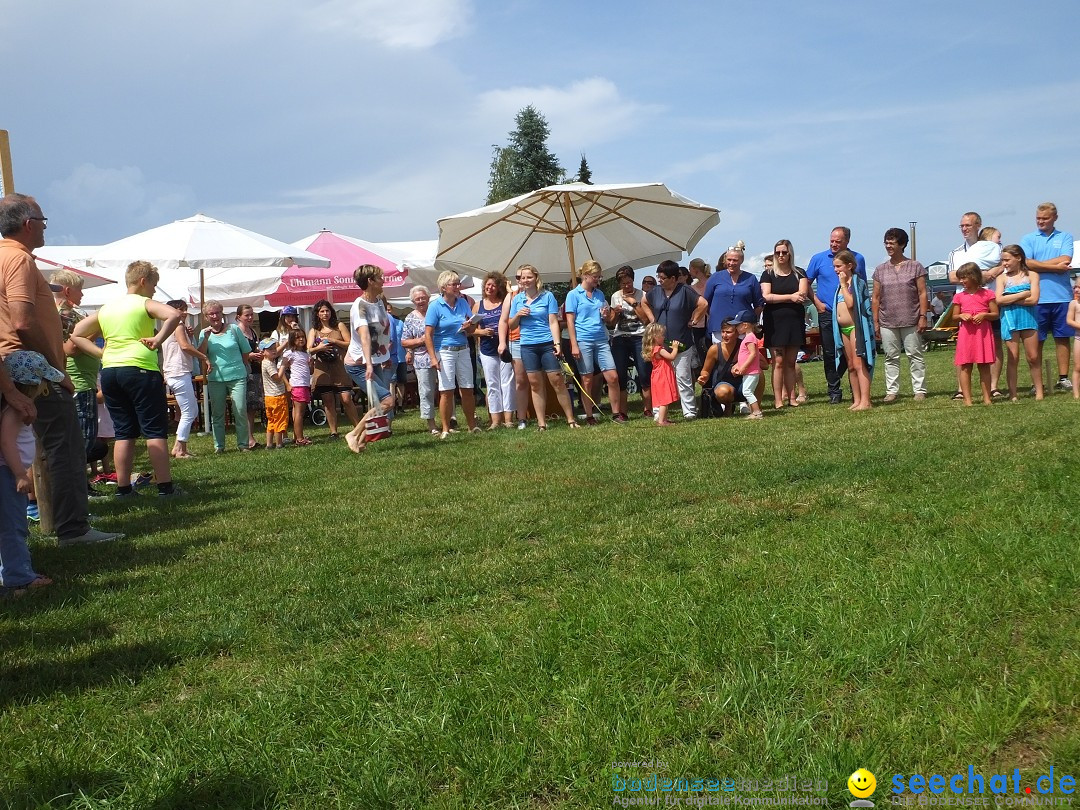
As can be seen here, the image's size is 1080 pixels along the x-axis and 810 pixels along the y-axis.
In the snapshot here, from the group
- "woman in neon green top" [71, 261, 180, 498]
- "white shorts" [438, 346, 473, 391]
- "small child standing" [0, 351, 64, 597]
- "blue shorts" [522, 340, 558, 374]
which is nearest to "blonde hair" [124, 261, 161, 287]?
"woman in neon green top" [71, 261, 180, 498]

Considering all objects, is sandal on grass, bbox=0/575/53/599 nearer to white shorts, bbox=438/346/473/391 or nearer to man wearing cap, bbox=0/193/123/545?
man wearing cap, bbox=0/193/123/545

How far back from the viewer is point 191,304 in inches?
802

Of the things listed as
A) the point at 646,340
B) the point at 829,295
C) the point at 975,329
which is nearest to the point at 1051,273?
the point at 975,329

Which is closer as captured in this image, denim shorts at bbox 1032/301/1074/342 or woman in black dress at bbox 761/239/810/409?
denim shorts at bbox 1032/301/1074/342

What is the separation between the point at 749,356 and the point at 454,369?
3592 mm

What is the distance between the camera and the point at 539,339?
Answer: 11.8 m

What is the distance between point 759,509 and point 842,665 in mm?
2523

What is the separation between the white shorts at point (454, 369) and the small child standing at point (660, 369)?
219 cm

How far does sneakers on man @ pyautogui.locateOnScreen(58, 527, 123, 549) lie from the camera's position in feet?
20.5

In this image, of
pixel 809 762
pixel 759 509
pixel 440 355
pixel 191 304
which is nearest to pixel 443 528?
pixel 759 509

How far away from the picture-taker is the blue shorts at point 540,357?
11.8 m

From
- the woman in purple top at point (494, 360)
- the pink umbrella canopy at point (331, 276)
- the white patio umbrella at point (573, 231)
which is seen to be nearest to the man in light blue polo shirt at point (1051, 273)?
the white patio umbrella at point (573, 231)

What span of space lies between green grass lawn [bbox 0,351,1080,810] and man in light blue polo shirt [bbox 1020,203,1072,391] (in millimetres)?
5045

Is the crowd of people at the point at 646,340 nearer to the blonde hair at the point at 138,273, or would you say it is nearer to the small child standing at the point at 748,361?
the small child standing at the point at 748,361
